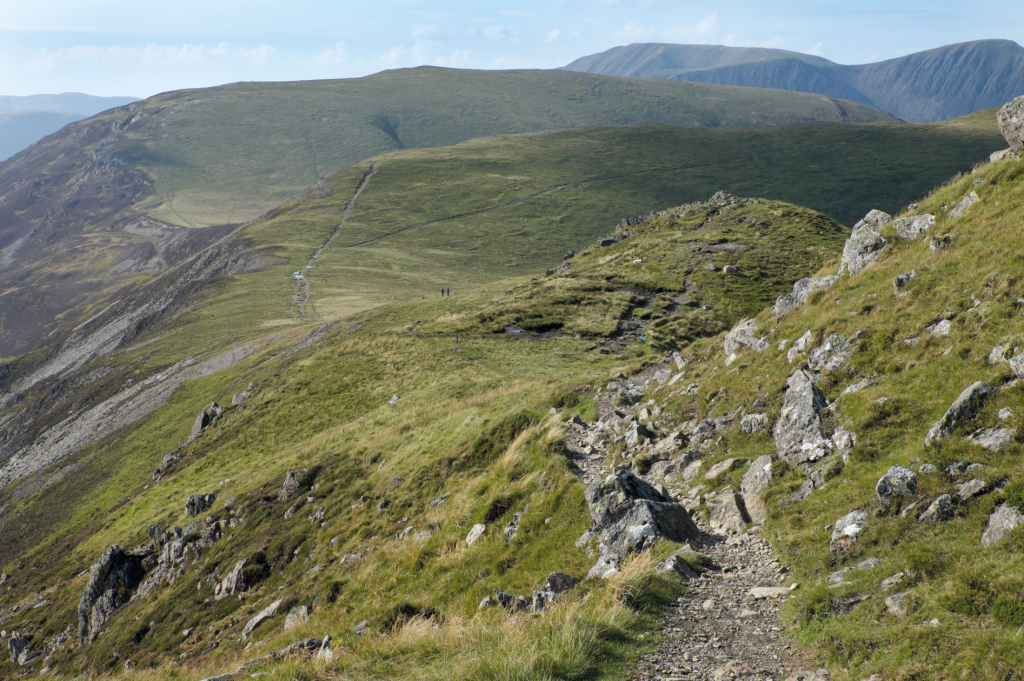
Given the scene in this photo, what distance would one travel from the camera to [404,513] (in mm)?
26703

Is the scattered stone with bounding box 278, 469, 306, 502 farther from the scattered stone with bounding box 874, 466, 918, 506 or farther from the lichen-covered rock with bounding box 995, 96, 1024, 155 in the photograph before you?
the lichen-covered rock with bounding box 995, 96, 1024, 155

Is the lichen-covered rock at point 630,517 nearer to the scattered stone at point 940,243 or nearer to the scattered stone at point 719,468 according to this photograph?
the scattered stone at point 719,468

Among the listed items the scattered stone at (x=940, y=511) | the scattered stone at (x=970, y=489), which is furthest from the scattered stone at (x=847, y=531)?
the scattered stone at (x=970, y=489)

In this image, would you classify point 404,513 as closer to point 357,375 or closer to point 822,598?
point 822,598

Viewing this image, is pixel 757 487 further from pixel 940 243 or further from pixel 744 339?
pixel 744 339

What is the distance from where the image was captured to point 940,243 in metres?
19.1

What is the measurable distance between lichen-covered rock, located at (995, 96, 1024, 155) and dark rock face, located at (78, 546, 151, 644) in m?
50.4

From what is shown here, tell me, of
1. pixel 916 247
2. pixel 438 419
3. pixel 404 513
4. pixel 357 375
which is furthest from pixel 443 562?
pixel 357 375

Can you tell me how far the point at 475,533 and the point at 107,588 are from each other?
1183 inches

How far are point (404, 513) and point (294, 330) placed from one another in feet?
239

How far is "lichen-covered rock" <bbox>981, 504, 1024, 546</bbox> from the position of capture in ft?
31.3

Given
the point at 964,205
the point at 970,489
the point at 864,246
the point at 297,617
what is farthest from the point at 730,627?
the point at 864,246

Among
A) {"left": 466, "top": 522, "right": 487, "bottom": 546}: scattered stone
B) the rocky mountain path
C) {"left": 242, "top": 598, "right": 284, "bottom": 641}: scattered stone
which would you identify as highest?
the rocky mountain path

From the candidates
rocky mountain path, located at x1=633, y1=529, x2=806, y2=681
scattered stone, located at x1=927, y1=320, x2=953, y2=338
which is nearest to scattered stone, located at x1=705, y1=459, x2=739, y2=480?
rocky mountain path, located at x1=633, y1=529, x2=806, y2=681
